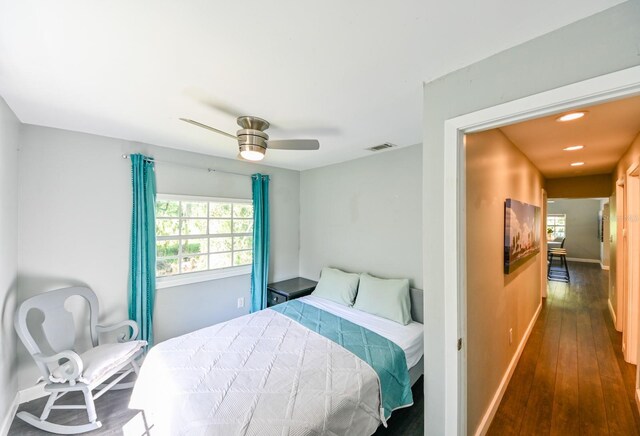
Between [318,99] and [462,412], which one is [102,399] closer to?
[462,412]

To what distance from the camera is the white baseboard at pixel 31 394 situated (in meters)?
2.10

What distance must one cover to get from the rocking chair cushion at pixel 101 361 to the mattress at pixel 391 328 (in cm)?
176

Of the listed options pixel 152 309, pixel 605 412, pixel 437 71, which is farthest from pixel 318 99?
pixel 605 412

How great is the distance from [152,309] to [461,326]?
297 centimetres

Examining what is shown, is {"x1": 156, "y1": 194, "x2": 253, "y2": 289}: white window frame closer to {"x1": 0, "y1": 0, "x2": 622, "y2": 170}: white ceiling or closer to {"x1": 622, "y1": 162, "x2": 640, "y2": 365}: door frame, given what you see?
{"x1": 0, "y1": 0, "x2": 622, "y2": 170}: white ceiling

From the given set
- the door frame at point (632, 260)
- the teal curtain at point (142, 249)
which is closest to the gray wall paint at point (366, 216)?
the door frame at point (632, 260)

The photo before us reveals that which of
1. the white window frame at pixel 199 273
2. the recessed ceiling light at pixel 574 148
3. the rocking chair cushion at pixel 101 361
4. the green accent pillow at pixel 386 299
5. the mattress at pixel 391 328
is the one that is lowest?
the rocking chair cushion at pixel 101 361

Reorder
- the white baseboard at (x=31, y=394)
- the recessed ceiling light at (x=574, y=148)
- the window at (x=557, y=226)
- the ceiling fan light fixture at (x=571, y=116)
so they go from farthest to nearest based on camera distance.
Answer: the window at (x=557, y=226) < the recessed ceiling light at (x=574, y=148) < the white baseboard at (x=31, y=394) < the ceiling fan light fixture at (x=571, y=116)

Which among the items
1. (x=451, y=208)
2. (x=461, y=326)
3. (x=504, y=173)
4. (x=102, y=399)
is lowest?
(x=102, y=399)

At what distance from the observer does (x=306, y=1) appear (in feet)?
2.91

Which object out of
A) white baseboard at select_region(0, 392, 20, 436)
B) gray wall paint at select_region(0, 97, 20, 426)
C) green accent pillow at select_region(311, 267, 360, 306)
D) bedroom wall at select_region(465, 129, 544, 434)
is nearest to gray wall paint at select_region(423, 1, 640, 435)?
bedroom wall at select_region(465, 129, 544, 434)

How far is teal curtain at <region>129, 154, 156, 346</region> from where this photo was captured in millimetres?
2562

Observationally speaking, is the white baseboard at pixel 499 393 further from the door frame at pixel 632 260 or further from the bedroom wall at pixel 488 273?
the door frame at pixel 632 260

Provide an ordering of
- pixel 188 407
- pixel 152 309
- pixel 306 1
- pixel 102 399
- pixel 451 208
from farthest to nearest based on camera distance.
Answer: pixel 152 309 < pixel 102 399 < pixel 188 407 < pixel 451 208 < pixel 306 1
